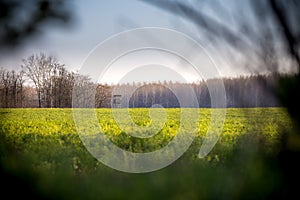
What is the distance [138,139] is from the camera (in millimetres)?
8719

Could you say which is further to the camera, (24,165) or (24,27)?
(24,27)

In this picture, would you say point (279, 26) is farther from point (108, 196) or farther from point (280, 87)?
point (108, 196)

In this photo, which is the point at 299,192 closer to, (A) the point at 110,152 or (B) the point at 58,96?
(A) the point at 110,152

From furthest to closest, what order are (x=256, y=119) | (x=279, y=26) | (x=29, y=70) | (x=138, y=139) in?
(x=29, y=70), (x=138, y=139), (x=256, y=119), (x=279, y=26)

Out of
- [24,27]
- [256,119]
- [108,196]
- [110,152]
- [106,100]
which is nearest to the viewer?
[108,196]

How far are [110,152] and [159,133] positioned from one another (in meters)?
2.80

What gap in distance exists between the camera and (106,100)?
3644 cm

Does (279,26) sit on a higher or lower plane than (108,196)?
higher

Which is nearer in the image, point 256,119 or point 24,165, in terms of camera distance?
point 24,165

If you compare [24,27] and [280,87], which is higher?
[24,27]

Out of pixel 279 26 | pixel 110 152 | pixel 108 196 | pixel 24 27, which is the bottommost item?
pixel 110 152

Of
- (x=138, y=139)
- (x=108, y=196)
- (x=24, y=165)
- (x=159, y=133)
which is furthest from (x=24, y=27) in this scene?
(x=159, y=133)

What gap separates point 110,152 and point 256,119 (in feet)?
19.0

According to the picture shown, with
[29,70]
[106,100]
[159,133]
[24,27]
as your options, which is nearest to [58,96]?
[106,100]
